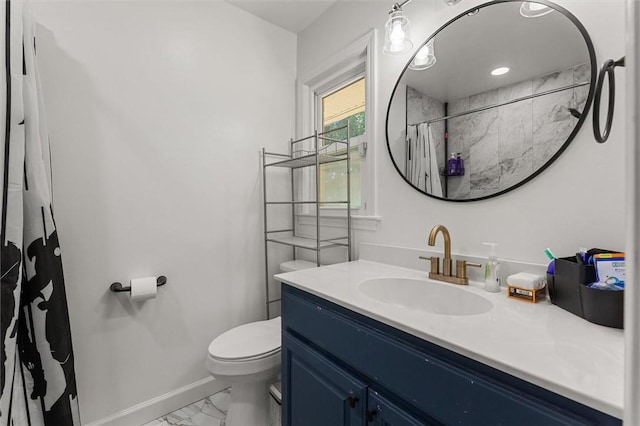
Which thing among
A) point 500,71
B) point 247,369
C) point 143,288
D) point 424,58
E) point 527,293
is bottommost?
point 247,369

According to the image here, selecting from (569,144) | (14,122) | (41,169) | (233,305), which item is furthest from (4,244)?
(569,144)

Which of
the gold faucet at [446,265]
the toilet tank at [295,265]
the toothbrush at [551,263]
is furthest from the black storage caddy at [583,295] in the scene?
the toilet tank at [295,265]

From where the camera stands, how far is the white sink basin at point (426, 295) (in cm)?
102

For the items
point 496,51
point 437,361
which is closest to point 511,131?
point 496,51

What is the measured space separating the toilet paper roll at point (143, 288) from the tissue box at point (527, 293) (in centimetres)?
165

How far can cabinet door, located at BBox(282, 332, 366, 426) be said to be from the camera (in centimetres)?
88

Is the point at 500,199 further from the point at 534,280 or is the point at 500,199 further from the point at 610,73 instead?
the point at 610,73

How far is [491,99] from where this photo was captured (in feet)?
3.63

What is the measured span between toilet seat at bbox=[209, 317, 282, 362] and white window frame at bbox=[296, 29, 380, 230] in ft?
2.53

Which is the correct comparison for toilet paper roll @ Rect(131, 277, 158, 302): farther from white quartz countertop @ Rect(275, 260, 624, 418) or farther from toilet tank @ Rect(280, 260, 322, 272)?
white quartz countertop @ Rect(275, 260, 624, 418)

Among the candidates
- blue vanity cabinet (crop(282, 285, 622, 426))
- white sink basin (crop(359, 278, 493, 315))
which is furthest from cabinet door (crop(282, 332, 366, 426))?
white sink basin (crop(359, 278, 493, 315))

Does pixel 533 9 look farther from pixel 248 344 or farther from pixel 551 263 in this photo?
pixel 248 344

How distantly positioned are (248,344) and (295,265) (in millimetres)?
616

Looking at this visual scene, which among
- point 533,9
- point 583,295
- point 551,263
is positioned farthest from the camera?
point 533,9
